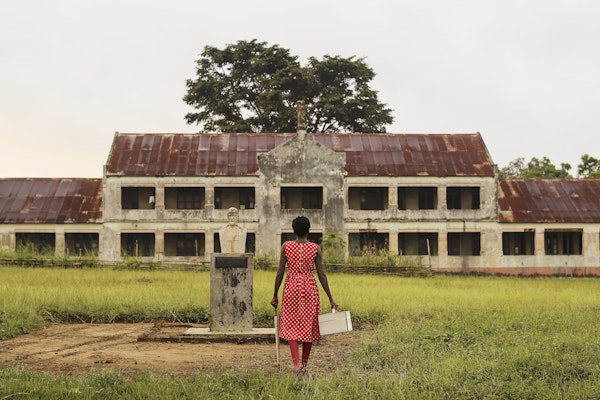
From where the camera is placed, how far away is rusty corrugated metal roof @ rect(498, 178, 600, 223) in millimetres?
33000

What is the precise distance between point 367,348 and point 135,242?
79.8ft

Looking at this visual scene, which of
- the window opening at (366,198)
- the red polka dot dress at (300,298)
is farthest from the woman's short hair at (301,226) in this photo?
the window opening at (366,198)

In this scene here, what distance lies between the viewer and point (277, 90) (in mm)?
42656

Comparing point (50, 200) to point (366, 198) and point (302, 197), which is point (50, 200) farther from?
point (366, 198)

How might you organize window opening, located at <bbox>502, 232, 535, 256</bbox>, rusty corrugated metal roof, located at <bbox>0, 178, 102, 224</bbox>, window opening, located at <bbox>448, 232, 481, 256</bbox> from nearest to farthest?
rusty corrugated metal roof, located at <bbox>0, 178, 102, 224</bbox>, window opening, located at <bbox>448, 232, 481, 256</bbox>, window opening, located at <bbox>502, 232, 535, 256</bbox>

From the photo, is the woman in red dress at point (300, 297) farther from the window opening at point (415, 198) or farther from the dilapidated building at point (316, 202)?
the window opening at point (415, 198)

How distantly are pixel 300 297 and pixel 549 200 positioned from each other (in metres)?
27.7

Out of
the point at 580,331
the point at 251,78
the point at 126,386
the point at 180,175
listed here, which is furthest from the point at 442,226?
the point at 126,386

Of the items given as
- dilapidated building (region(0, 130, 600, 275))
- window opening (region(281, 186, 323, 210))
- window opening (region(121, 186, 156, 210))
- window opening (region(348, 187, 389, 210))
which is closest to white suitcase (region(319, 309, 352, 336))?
dilapidated building (region(0, 130, 600, 275))

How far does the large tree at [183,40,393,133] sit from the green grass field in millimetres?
23452

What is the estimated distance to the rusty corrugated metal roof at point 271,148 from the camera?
32.5 m

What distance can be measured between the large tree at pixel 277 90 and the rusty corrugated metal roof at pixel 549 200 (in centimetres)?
1141

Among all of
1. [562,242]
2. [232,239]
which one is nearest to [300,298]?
[232,239]

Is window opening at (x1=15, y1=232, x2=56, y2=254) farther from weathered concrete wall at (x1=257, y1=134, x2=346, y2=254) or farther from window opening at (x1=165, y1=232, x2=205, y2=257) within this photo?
weathered concrete wall at (x1=257, y1=134, x2=346, y2=254)
